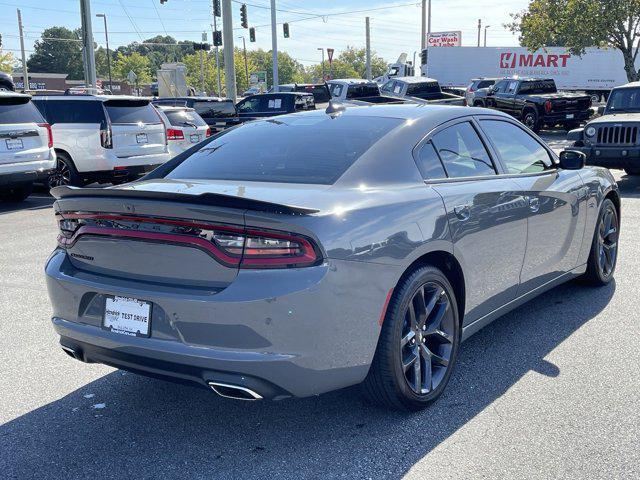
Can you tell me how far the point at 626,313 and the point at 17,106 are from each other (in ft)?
31.5

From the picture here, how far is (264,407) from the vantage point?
12.6 ft

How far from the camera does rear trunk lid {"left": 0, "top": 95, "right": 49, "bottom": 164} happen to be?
10.9 meters

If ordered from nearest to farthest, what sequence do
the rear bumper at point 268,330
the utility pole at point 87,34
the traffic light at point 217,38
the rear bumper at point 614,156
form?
the rear bumper at point 268,330
the rear bumper at point 614,156
the utility pole at point 87,34
the traffic light at point 217,38

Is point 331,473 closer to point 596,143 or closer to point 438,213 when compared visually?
point 438,213

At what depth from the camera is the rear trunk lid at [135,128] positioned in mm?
12555

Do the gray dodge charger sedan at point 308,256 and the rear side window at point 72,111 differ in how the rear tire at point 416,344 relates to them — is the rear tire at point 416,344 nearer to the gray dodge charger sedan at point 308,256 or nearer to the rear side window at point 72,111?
the gray dodge charger sedan at point 308,256

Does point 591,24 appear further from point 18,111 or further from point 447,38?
point 447,38

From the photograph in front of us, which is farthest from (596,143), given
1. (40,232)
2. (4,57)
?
(4,57)

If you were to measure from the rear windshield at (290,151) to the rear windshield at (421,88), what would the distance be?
2038 cm

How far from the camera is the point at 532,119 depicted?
2397cm

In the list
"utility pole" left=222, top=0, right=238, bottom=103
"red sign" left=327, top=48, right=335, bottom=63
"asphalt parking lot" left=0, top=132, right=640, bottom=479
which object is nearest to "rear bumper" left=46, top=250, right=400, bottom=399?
"asphalt parking lot" left=0, top=132, right=640, bottom=479

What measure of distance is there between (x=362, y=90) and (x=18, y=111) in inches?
606

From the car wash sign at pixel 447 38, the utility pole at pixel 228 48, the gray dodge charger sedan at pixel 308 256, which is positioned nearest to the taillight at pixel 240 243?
the gray dodge charger sedan at pixel 308 256

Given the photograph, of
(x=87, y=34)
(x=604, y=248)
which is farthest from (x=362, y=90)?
(x=604, y=248)
